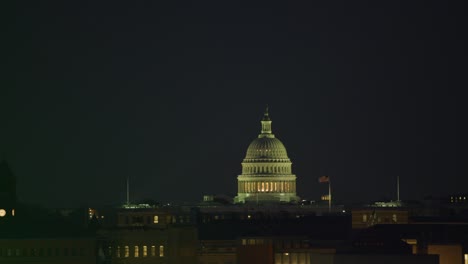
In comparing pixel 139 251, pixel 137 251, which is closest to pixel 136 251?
pixel 137 251

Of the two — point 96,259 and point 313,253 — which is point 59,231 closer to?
point 96,259

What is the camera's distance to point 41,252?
575ft

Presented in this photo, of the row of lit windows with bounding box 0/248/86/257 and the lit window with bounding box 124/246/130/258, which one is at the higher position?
A: the lit window with bounding box 124/246/130/258

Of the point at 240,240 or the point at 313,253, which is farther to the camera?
the point at 240,240

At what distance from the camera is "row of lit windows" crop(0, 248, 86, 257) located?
173625 mm

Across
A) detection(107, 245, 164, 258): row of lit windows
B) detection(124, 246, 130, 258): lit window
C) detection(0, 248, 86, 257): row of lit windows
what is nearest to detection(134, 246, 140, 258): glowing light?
detection(107, 245, 164, 258): row of lit windows

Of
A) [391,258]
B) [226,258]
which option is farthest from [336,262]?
[226,258]

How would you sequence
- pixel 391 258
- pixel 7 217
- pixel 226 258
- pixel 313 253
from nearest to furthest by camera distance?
pixel 391 258 < pixel 313 253 < pixel 7 217 < pixel 226 258

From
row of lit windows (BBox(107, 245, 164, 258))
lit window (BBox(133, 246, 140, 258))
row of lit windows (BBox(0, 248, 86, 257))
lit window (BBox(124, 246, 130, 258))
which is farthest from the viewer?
lit window (BBox(133, 246, 140, 258))

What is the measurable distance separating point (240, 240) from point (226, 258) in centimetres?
451

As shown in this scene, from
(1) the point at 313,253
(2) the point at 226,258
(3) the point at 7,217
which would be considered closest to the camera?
(1) the point at 313,253

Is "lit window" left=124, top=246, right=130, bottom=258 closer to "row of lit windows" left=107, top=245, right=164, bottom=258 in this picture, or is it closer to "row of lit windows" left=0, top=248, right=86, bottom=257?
"row of lit windows" left=107, top=245, right=164, bottom=258

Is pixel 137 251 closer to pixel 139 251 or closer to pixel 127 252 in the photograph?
pixel 139 251

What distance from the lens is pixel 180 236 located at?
18838 cm
